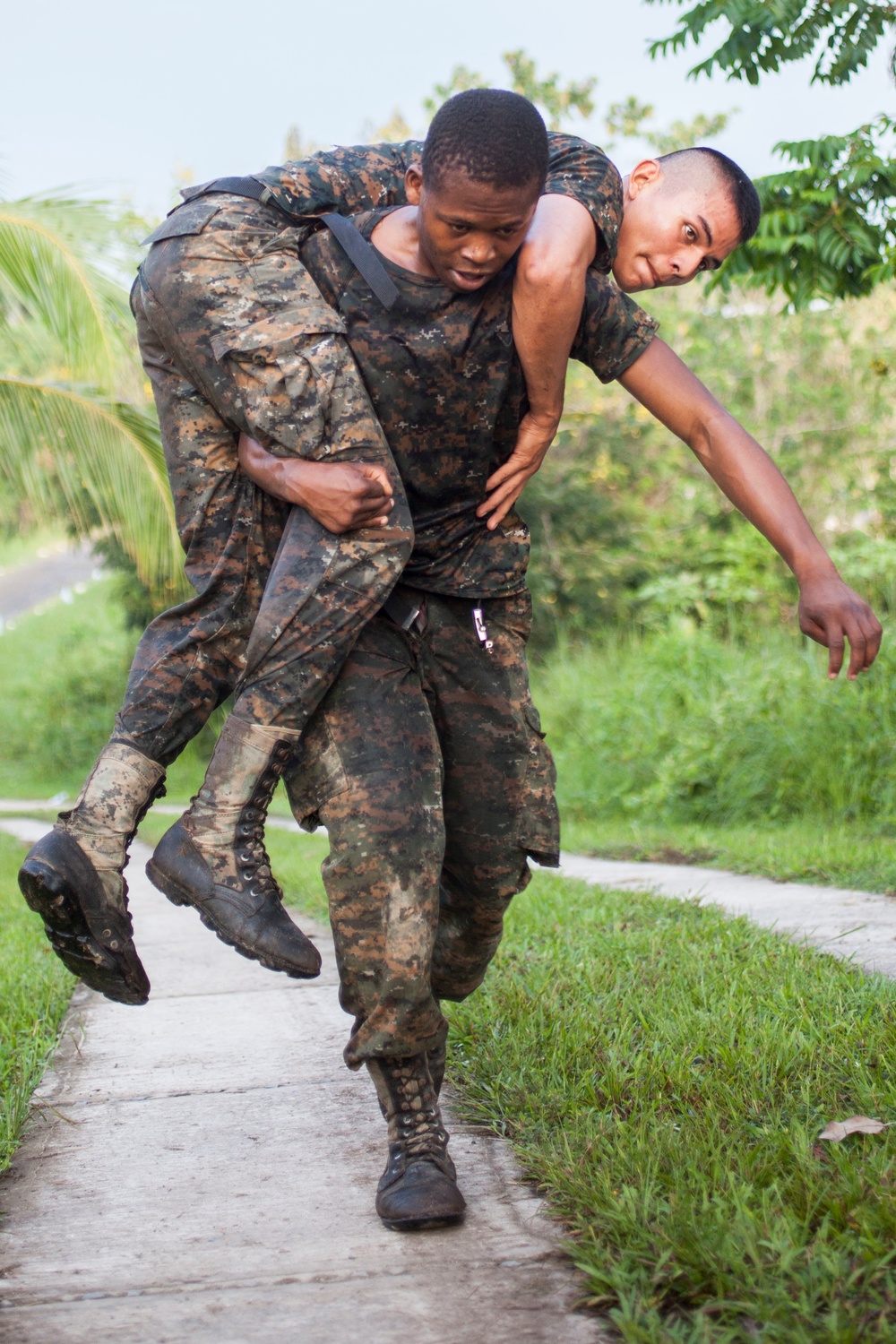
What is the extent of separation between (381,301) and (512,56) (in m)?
16.4

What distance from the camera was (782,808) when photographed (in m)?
8.41

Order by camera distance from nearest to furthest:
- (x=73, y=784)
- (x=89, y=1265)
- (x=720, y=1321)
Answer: (x=720, y=1321) → (x=89, y=1265) → (x=73, y=784)

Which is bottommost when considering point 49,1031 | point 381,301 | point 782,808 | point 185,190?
point 782,808

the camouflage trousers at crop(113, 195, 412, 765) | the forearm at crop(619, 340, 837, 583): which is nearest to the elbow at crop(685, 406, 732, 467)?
the forearm at crop(619, 340, 837, 583)

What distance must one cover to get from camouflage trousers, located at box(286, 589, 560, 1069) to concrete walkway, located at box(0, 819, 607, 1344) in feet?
1.13

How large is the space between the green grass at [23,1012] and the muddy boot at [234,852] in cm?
81

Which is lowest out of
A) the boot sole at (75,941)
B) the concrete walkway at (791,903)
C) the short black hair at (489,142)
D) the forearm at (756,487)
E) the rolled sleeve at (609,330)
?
the concrete walkway at (791,903)

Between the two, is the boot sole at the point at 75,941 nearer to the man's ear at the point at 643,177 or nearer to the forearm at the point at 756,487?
the forearm at the point at 756,487

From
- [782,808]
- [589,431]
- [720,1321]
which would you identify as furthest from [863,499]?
[720,1321]

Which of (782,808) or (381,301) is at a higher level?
(381,301)

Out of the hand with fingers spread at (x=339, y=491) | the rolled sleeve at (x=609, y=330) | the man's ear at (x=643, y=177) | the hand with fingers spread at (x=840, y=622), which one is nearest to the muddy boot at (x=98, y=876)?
the hand with fingers spread at (x=339, y=491)

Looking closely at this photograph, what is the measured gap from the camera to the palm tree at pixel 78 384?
26.9ft

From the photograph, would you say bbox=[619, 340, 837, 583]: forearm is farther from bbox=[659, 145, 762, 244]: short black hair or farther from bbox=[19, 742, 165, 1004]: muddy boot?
bbox=[19, 742, 165, 1004]: muddy boot

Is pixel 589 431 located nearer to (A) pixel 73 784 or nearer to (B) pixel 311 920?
(A) pixel 73 784
